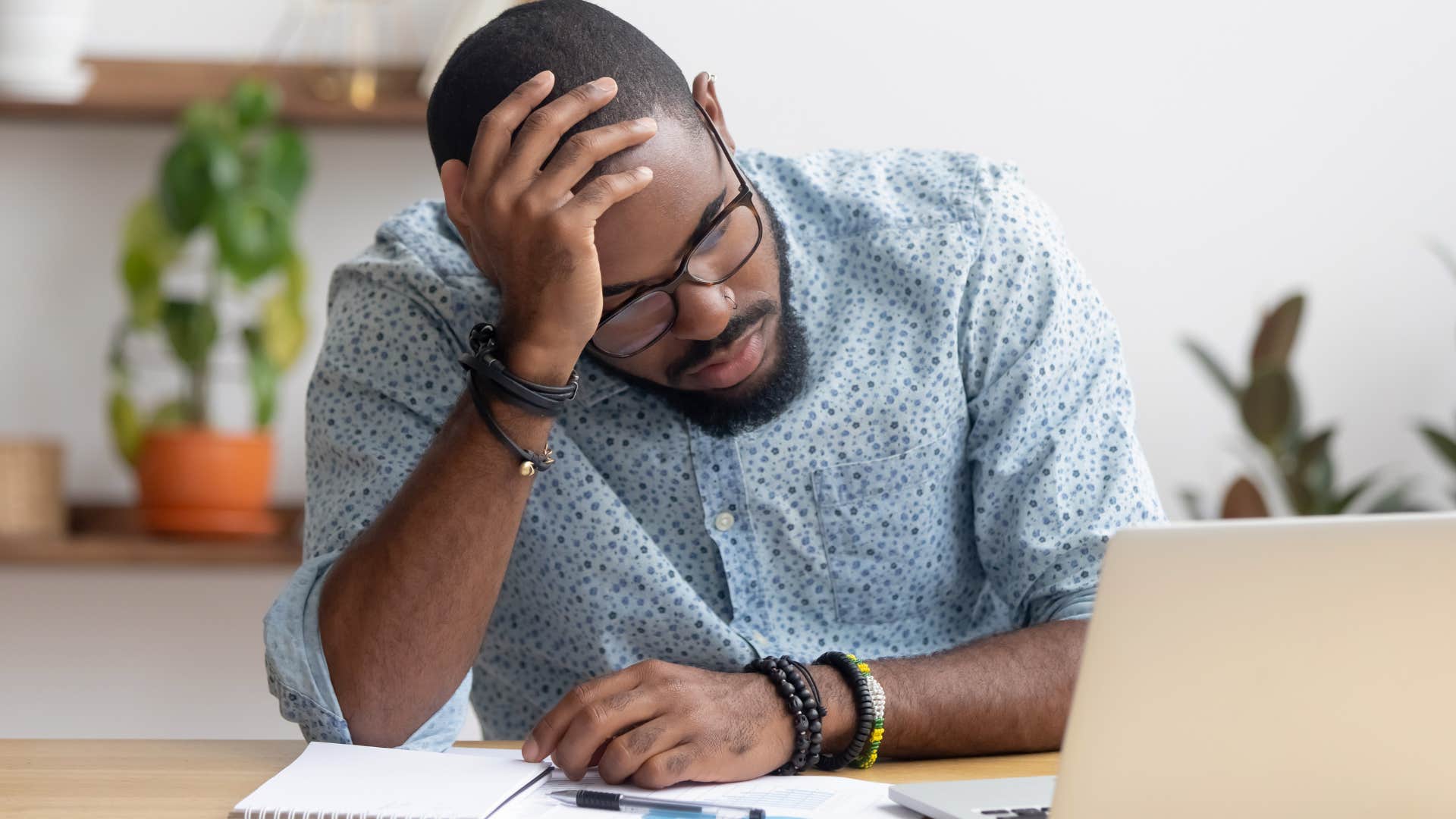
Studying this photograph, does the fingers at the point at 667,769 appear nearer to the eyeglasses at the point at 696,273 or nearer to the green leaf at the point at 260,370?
the eyeglasses at the point at 696,273

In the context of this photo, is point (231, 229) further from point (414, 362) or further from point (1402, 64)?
point (1402, 64)

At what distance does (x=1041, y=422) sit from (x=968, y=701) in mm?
318

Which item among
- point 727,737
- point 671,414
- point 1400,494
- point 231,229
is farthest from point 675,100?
point 1400,494

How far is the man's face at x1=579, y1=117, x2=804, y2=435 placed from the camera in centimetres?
111

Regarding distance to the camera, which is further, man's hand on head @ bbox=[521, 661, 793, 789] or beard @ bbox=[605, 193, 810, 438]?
beard @ bbox=[605, 193, 810, 438]

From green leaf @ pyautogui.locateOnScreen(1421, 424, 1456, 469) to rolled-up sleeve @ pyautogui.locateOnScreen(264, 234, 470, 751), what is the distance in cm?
153

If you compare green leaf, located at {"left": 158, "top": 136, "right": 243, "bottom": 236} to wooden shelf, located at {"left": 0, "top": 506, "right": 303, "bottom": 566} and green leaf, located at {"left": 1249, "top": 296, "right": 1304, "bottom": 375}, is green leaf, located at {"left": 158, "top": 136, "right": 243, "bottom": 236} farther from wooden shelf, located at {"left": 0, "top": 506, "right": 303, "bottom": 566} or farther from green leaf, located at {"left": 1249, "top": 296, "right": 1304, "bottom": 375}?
green leaf, located at {"left": 1249, "top": 296, "right": 1304, "bottom": 375}

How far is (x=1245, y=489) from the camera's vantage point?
2.05 m

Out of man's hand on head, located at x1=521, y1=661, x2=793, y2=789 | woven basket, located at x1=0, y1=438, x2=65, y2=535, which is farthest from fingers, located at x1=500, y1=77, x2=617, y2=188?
woven basket, located at x1=0, y1=438, x2=65, y2=535

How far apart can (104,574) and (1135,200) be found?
5.82ft

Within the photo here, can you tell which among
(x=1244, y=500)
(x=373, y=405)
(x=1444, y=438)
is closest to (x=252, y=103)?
(x=373, y=405)

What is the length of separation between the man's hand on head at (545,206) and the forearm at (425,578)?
2.8 inches

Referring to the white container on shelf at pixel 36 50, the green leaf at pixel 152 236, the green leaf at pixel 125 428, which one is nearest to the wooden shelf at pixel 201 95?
Result: the white container on shelf at pixel 36 50

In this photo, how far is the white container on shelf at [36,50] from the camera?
2.07m
